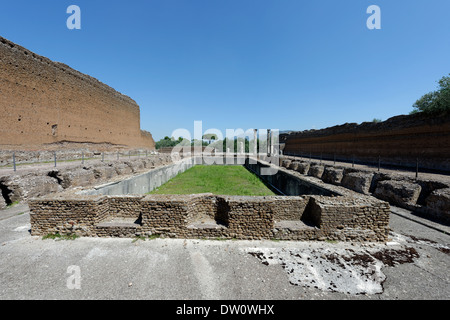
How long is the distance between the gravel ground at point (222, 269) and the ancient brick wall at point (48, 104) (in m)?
16.3

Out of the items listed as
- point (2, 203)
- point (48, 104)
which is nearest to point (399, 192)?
point (2, 203)

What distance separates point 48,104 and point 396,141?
102 feet

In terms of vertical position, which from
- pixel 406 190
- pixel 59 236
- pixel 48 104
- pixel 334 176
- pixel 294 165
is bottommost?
pixel 59 236

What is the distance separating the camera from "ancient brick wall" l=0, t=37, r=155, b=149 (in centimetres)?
1399

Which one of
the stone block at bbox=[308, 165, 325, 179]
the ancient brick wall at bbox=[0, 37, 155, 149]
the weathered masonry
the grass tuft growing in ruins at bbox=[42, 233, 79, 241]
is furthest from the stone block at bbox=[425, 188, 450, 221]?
the ancient brick wall at bbox=[0, 37, 155, 149]

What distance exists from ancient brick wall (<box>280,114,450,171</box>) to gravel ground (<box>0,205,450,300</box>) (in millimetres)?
11288

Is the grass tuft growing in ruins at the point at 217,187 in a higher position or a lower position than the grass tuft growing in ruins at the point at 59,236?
lower

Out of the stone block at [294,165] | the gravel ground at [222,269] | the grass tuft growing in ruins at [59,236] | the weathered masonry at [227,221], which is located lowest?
the gravel ground at [222,269]

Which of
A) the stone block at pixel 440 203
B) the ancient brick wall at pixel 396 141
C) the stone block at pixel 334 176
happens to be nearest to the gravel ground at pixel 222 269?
the stone block at pixel 440 203

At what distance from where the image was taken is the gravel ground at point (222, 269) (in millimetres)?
2627

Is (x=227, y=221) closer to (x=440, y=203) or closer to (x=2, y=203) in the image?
(x=440, y=203)

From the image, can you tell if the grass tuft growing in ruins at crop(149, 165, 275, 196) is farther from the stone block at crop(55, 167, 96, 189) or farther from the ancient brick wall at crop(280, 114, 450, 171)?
the ancient brick wall at crop(280, 114, 450, 171)

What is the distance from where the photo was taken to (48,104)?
57.8 ft

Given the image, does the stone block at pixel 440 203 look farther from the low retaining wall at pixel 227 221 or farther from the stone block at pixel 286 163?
the stone block at pixel 286 163
